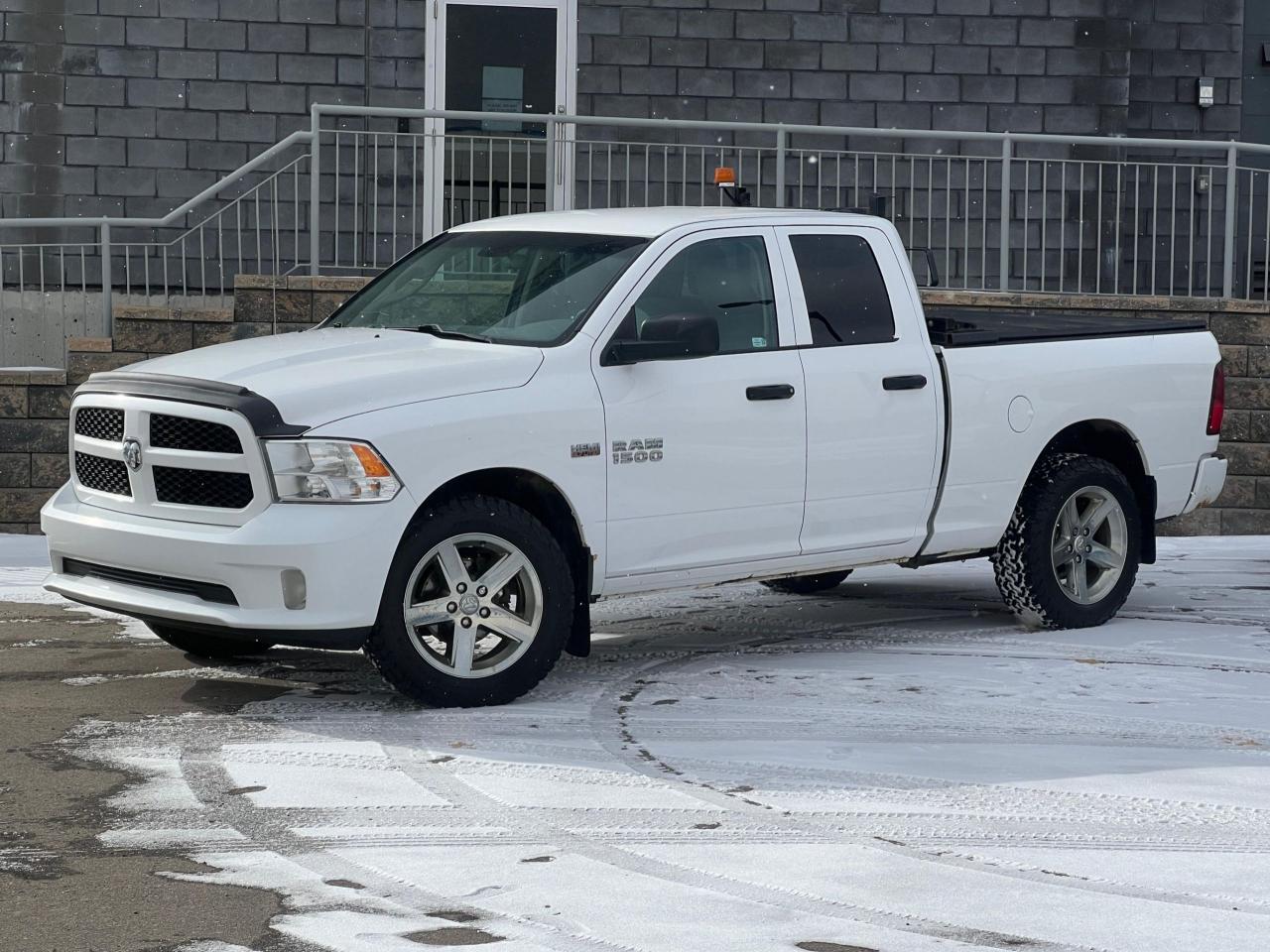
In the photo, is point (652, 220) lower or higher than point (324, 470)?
higher

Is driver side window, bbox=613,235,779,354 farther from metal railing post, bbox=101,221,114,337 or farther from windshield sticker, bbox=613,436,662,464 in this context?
metal railing post, bbox=101,221,114,337

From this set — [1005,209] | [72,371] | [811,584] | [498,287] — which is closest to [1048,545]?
[811,584]

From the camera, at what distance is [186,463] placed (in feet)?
21.7

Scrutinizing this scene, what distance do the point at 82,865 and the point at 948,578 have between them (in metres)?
6.65

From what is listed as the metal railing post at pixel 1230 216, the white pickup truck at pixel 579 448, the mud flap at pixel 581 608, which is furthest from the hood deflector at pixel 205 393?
the metal railing post at pixel 1230 216

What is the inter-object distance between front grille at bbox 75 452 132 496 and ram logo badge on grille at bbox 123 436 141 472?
0.27ft

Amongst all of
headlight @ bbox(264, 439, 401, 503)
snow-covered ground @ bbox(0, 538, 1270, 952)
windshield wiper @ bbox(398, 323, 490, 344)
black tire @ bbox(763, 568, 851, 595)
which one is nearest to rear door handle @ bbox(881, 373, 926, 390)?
snow-covered ground @ bbox(0, 538, 1270, 952)

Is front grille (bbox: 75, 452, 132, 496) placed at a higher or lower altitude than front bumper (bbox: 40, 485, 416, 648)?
higher

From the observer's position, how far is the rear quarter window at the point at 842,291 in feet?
25.8

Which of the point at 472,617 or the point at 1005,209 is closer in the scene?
the point at 472,617

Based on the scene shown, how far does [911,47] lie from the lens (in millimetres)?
15727

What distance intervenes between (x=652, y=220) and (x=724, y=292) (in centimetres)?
44

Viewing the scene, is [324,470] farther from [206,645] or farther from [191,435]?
[206,645]

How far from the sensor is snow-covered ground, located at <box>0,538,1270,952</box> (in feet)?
15.3
